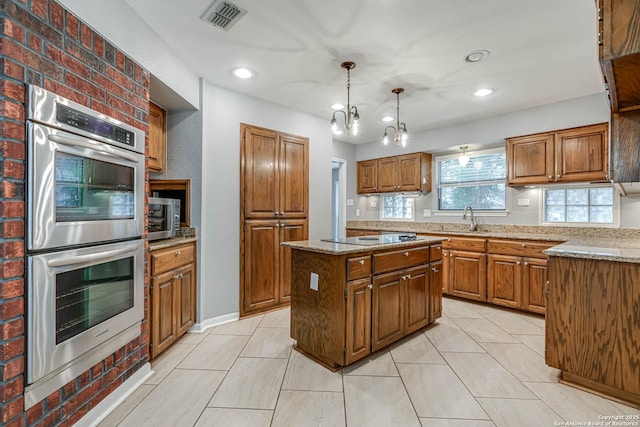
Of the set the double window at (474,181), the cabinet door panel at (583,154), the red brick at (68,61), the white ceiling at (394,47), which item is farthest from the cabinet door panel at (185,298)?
the cabinet door panel at (583,154)

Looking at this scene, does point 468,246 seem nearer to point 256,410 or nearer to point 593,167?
point 593,167

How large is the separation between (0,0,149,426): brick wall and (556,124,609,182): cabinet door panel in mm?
4470

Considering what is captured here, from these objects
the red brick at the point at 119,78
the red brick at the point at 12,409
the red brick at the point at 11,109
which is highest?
the red brick at the point at 119,78

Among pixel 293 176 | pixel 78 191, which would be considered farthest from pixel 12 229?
pixel 293 176

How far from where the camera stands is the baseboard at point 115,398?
163cm

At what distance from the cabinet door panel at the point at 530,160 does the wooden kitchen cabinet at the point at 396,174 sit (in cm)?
123

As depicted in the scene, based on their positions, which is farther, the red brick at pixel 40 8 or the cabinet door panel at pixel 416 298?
the cabinet door panel at pixel 416 298

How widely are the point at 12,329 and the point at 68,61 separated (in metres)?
1.30

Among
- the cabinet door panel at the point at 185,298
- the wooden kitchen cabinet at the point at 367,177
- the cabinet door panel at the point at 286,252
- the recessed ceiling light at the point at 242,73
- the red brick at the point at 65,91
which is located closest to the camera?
the red brick at the point at 65,91

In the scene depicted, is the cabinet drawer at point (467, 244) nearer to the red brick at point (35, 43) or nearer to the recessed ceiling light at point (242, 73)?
the recessed ceiling light at point (242, 73)

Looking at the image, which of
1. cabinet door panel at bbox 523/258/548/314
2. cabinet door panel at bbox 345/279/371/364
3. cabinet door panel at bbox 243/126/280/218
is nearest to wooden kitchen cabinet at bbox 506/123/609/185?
cabinet door panel at bbox 523/258/548/314

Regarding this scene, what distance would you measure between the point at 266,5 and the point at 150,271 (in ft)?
6.68

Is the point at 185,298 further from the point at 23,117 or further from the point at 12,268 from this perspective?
the point at 23,117

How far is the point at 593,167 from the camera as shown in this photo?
325 cm
